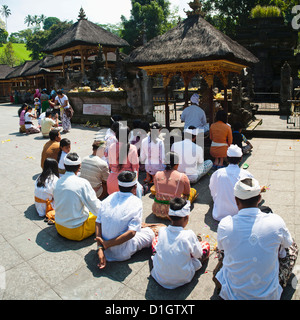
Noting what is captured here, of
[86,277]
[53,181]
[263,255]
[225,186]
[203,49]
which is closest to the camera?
[263,255]

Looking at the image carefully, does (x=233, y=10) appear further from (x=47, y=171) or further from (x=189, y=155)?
(x=47, y=171)

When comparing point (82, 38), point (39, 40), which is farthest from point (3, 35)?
point (82, 38)

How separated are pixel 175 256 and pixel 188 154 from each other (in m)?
3.39

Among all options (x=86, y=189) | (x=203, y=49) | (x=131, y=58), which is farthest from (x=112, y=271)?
(x=131, y=58)

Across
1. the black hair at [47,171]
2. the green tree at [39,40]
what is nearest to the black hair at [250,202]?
the black hair at [47,171]

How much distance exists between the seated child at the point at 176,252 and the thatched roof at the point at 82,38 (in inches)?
795

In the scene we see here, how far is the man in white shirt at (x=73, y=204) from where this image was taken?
4.48 meters

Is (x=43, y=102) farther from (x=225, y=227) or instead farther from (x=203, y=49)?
(x=225, y=227)

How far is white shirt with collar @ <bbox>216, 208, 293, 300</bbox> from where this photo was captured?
9.27ft

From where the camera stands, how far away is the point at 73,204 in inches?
176

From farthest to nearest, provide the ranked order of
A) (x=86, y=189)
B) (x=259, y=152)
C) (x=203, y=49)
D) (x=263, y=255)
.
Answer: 1. (x=259, y=152)
2. (x=203, y=49)
3. (x=86, y=189)
4. (x=263, y=255)

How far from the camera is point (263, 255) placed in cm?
281

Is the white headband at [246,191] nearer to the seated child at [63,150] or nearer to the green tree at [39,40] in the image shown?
the seated child at [63,150]

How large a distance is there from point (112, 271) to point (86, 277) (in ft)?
1.13
